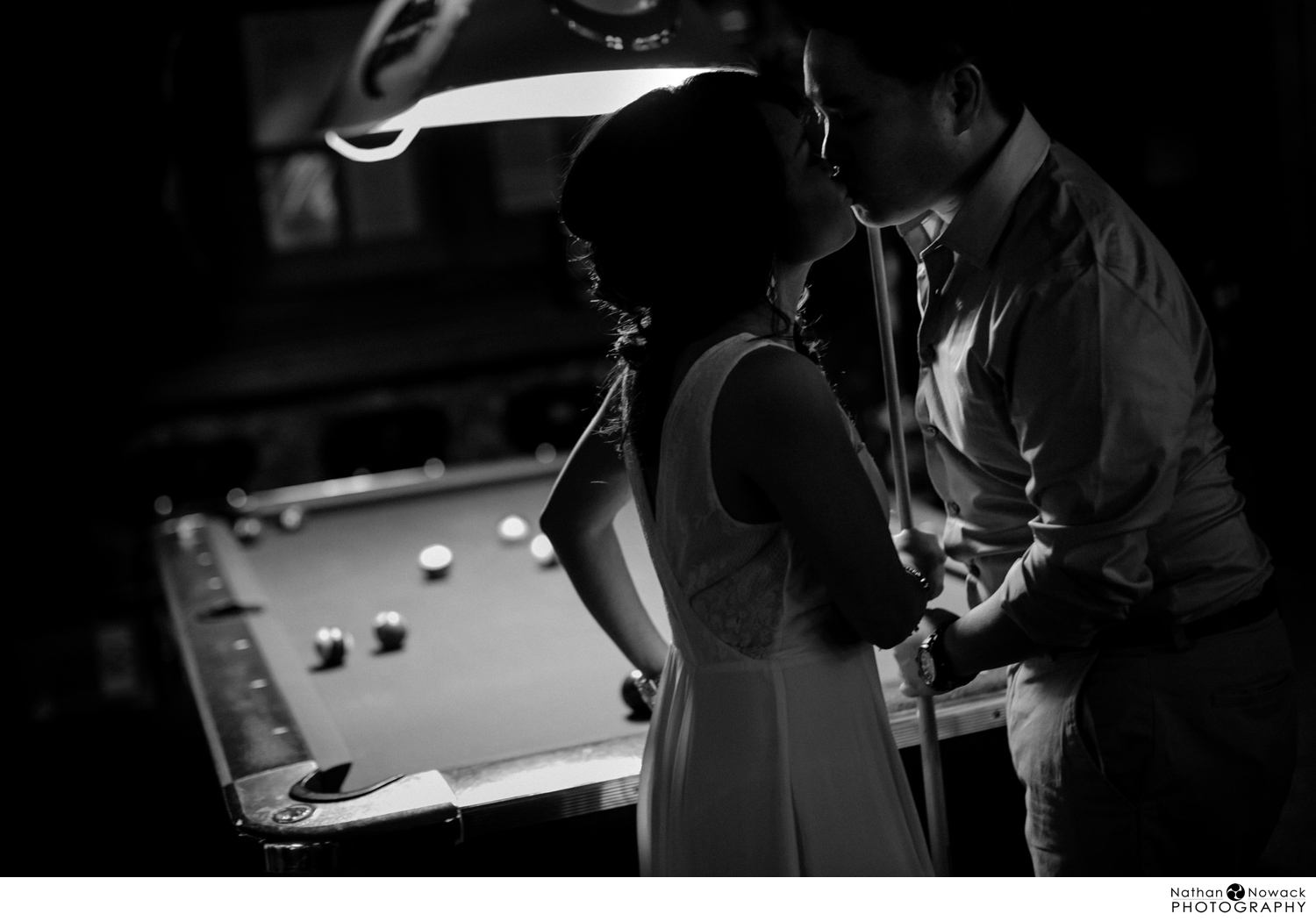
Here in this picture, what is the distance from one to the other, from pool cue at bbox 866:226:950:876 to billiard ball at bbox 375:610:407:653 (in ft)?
3.51

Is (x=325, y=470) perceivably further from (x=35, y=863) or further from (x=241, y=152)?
(x=35, y=863)

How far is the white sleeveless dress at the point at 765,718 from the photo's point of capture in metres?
1.35

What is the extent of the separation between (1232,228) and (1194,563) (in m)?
2.95

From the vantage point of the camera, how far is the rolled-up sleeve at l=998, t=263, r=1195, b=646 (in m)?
1.23

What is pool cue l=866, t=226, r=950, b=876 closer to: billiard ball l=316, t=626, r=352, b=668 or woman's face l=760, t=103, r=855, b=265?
woman's face l=760, t=103, r=855, b=265

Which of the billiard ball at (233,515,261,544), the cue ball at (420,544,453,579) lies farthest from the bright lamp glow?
the billiard ball at (233,515,261,544)

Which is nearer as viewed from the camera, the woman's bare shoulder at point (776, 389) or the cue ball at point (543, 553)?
the woman's bare shoulder at point (776, 389)

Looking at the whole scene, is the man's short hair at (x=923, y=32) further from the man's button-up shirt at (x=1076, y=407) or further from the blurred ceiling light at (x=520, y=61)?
the blurred ceiling light at (x=520, y=61)

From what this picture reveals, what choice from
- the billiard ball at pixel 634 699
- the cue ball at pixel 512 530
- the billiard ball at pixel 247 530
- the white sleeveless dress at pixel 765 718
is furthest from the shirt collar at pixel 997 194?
the billiard ball at pixel 247 530

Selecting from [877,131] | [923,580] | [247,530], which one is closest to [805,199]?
[877,131]

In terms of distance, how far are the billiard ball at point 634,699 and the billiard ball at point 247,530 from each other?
180 centimetres

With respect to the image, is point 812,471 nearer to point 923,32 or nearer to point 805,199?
point 805,199
